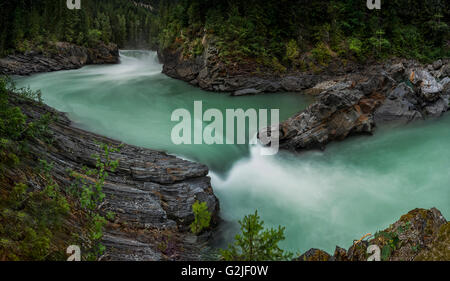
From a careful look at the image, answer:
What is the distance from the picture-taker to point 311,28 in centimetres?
2280

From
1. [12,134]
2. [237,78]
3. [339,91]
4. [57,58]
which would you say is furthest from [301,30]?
[57,58]

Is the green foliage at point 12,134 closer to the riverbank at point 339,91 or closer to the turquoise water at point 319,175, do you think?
the turquoise water at point 319,175

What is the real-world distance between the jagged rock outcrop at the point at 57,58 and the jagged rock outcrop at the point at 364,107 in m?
25.3

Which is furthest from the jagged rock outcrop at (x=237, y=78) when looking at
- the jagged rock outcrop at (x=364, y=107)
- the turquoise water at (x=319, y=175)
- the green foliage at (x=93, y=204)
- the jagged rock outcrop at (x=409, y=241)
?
the jagged rock outcrop at (x=409, y=241)

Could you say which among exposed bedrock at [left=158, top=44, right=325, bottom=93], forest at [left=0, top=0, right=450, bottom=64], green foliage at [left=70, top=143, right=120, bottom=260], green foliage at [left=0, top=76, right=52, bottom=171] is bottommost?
green foliage at [left=70, top=143, right=120, bottom=260]

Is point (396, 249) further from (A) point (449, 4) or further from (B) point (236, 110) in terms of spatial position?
(A) point (449, 4)

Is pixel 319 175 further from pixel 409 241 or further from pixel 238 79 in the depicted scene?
pixel 238 79

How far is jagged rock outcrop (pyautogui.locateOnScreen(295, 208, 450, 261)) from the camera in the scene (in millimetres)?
3242

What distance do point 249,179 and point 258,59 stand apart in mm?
14225

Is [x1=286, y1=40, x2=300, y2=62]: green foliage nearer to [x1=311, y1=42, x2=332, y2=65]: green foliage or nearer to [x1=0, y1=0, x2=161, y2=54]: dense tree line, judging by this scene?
[x1=311, y1=42, x2=332, y2=65]: green foliage

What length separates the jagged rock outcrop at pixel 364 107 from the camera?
10758 mm
